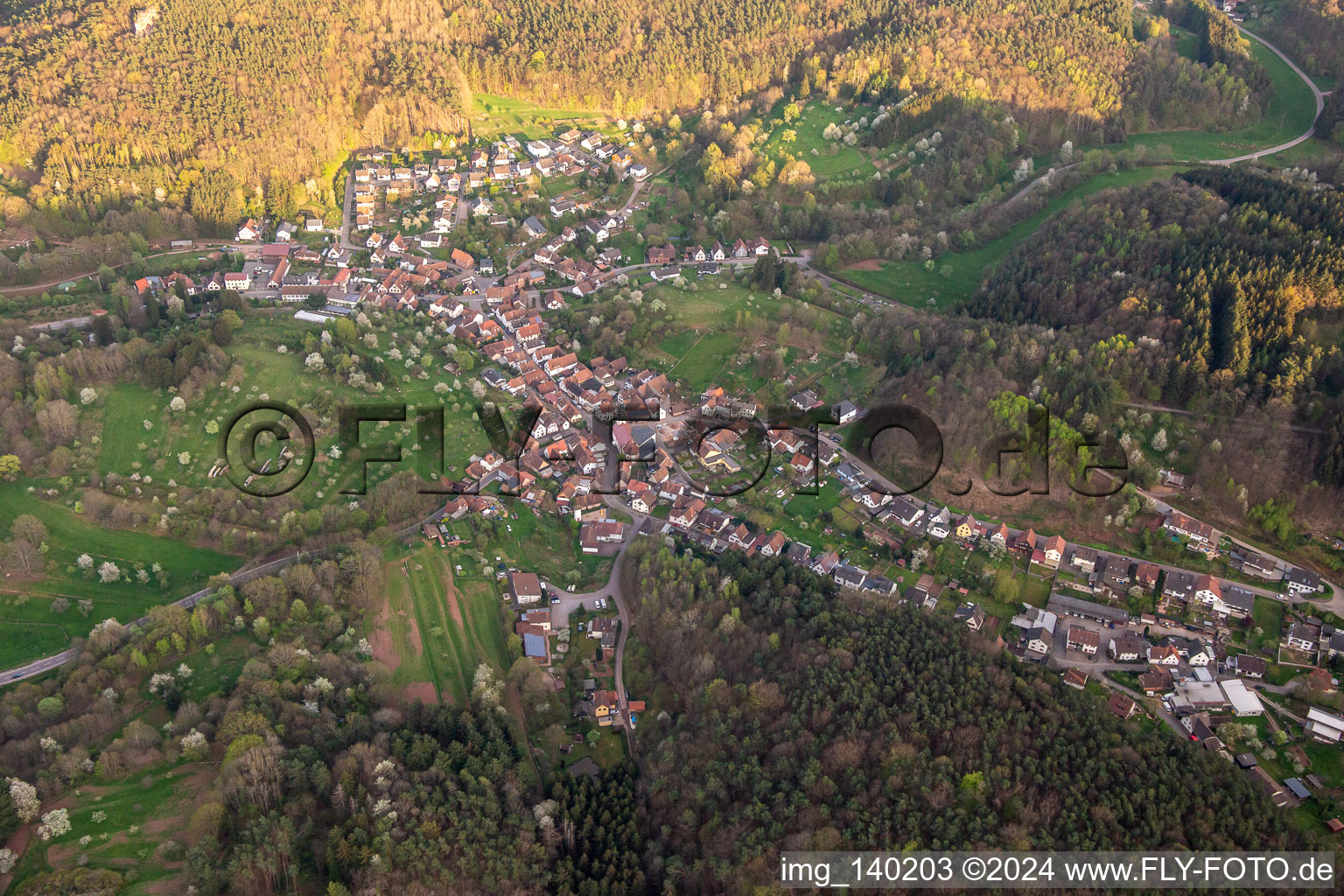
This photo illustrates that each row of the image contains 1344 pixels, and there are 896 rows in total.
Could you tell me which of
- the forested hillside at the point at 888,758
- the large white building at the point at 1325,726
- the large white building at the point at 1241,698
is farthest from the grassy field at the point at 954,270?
the large white building at the point at 1325,726

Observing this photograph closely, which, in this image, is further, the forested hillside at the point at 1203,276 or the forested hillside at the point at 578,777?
the forested hillside at the point at 1203,276

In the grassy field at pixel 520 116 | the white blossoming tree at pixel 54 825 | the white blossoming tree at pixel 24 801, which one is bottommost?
the white blossoming tree at pixel 54 825

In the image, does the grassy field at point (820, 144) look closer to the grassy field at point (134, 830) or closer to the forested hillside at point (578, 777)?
the forested hillside at point (578, 777)

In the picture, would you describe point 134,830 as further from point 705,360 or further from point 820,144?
point 820,144

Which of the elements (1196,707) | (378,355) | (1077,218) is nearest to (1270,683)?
(1196,707)

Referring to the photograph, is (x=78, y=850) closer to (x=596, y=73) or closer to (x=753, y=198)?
(x=753, y=198)

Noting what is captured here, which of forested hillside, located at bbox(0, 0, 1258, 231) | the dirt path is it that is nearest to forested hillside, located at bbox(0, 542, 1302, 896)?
the dirt path
